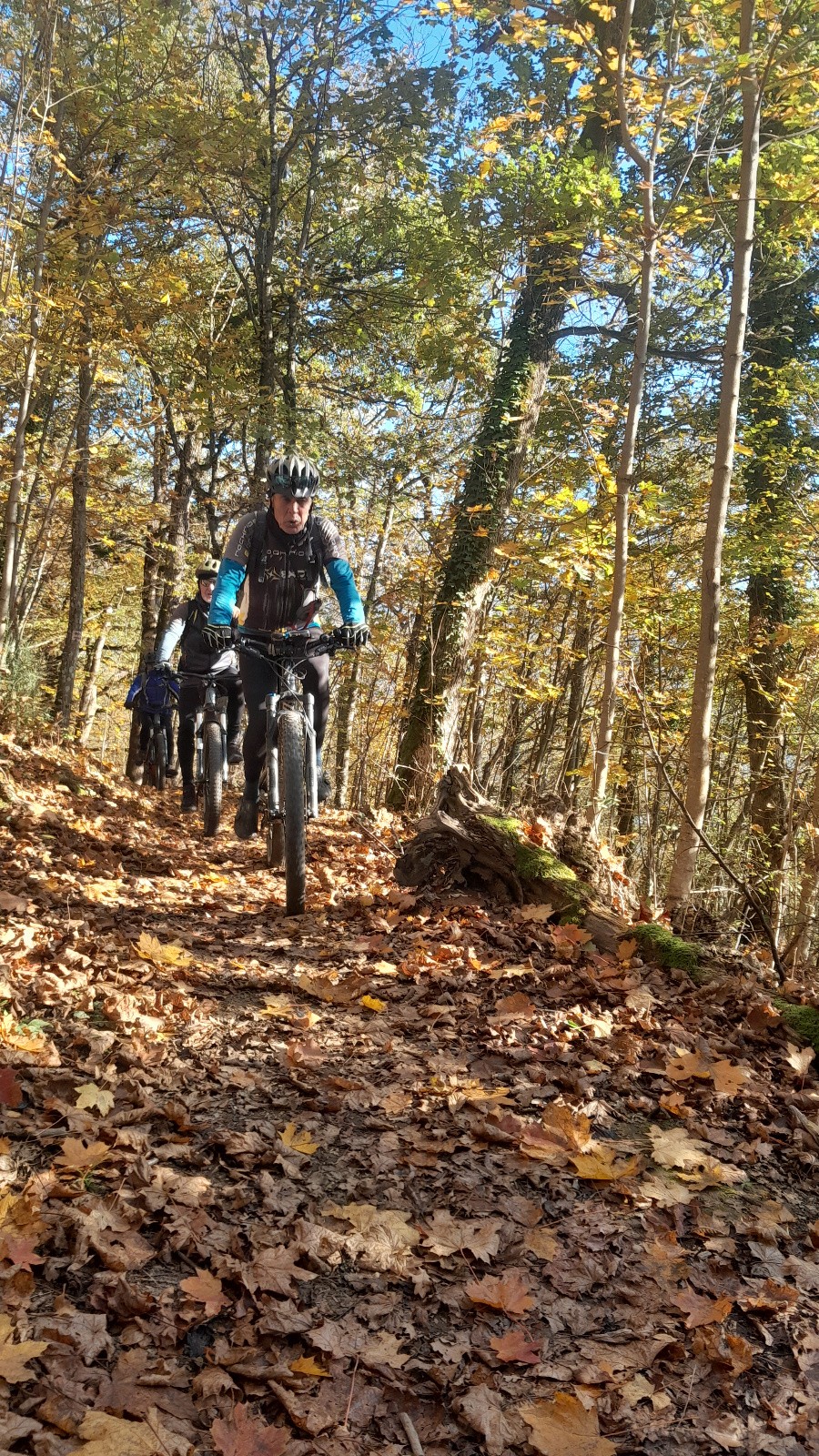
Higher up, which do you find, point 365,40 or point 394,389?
point 365,40

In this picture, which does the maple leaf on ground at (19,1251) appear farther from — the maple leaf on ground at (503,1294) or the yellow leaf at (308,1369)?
the maple leaf on ground at (503,1294)

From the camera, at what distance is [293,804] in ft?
16.9

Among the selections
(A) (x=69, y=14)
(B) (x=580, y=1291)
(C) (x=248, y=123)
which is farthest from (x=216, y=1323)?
(A) (x=69, y=14)

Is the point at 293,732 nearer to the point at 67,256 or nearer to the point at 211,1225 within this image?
the point at 211,1225

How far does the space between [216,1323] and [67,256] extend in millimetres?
12103

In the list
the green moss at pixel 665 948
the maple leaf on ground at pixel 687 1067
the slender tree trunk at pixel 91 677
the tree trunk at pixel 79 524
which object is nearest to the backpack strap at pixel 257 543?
the green moss at pixel 665 948

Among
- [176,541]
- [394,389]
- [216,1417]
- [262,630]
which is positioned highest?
[394,389]

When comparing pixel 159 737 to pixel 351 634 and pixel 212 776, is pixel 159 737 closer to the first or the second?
pixel 212 776

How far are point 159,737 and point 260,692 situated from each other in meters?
5.42

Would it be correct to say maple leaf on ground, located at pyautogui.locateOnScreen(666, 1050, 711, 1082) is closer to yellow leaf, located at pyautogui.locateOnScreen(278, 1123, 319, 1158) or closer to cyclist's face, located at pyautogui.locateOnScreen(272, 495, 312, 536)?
yellow leaf, located at pyautogui.locateOnScreen(278, 1123, 319, 1158)

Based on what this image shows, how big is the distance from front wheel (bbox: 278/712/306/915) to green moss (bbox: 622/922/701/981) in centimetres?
193

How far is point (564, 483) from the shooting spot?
529 inches

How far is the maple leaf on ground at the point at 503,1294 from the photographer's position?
226 centimetres

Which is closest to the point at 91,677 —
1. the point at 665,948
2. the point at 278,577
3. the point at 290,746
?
the point at 278,577
